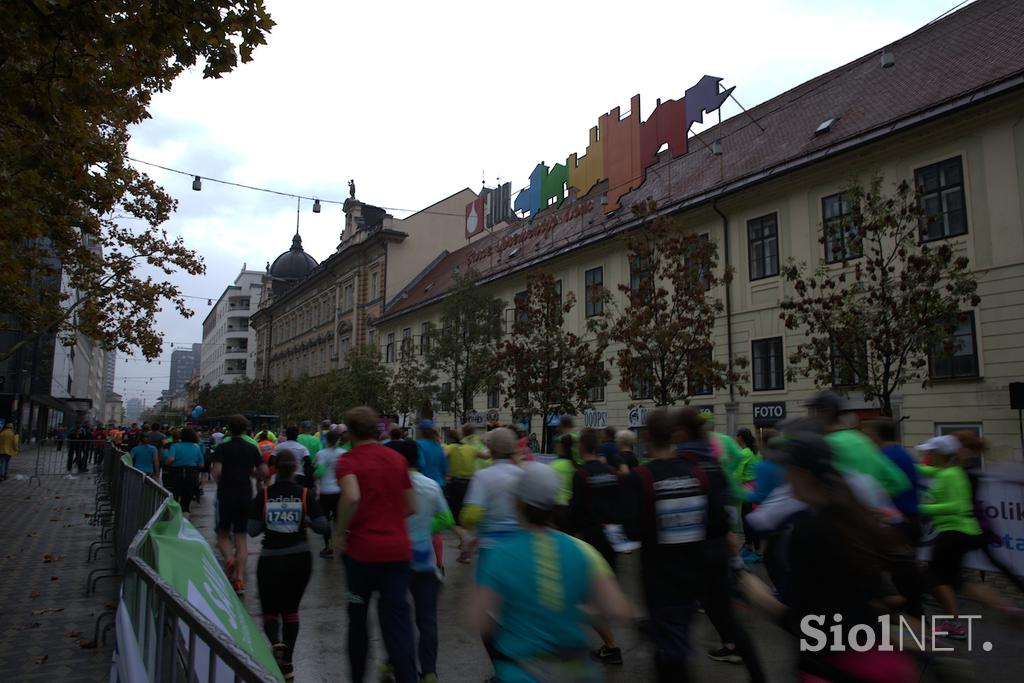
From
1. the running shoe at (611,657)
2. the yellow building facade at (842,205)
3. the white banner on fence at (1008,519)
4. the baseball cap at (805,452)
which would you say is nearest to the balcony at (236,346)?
the yellow building facade at (842,205)

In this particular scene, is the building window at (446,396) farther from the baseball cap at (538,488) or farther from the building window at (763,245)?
the baseball cap at (538,488)

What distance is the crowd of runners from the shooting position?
2861 mm

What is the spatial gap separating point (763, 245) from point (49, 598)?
66.1 feet

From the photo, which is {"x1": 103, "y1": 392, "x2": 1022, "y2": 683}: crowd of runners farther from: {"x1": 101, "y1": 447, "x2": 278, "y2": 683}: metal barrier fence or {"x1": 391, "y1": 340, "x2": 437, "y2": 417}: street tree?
{"x1": 391, "y1": 340, "x2": 437, "y2": 417}: street tree

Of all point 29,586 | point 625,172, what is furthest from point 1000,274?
point 29,586

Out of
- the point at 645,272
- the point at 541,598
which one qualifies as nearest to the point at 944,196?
the point at 645,272

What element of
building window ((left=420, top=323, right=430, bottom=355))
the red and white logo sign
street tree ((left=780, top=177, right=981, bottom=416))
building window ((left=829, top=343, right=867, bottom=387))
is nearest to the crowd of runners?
street tree ((left=780, top=177, right=981, bottom=416))

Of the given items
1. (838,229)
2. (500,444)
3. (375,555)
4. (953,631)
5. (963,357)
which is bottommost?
(953,631)

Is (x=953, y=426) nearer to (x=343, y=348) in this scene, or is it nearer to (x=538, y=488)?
(x=538, y=488)

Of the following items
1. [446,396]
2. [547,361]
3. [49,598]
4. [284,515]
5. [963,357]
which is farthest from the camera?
[446,396]

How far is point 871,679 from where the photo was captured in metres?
2.73

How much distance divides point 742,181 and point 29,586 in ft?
67.4

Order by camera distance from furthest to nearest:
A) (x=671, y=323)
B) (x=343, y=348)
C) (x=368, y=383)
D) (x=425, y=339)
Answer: (x=343, y=348)
(x=425, y=339)
(x=368, y=383)
(x=671, y=323)

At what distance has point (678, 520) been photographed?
14.7ft
